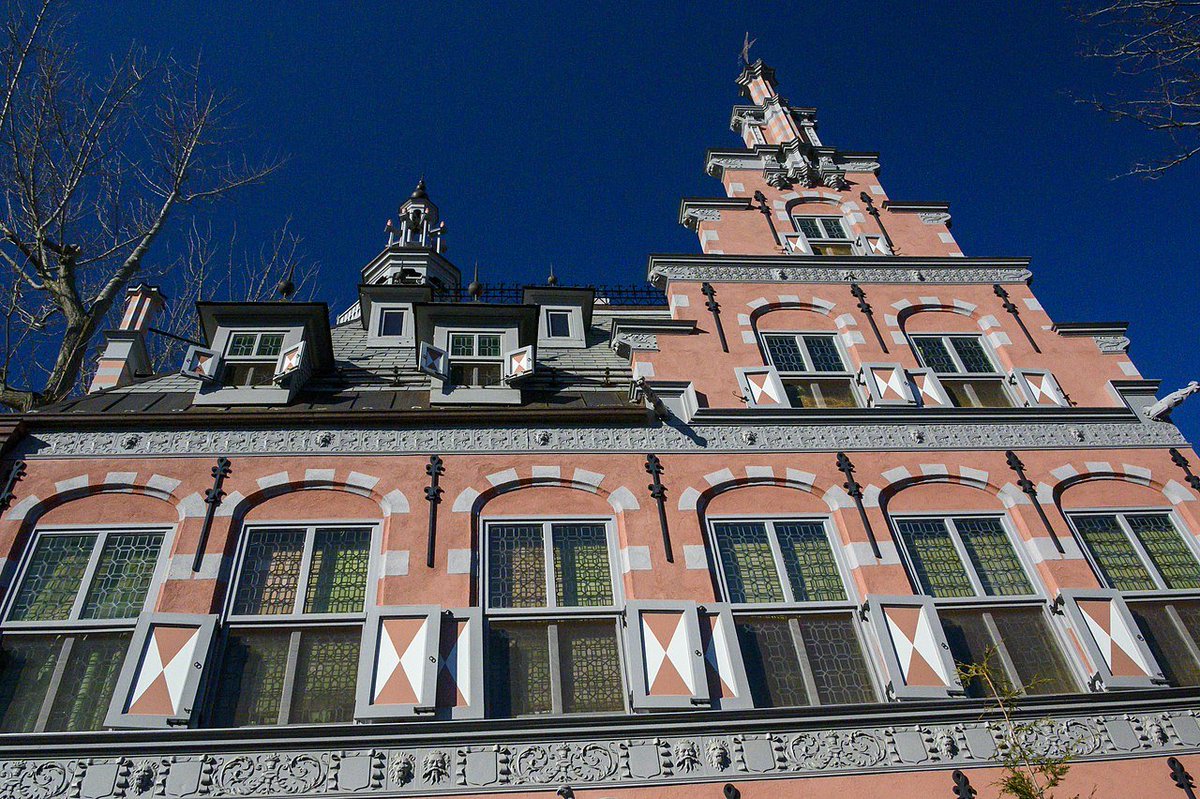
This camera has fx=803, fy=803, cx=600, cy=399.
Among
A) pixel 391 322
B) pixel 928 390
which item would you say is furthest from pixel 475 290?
pixel 928 390

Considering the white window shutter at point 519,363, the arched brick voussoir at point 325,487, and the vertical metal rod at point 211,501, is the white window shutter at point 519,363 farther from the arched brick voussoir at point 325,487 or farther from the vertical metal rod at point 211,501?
the vertical metal rod at point 211,501

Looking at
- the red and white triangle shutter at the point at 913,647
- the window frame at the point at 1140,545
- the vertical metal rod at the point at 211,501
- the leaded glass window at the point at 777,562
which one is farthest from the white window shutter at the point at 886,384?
the vertical metal rod at the point at 211,501

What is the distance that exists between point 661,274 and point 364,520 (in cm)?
719

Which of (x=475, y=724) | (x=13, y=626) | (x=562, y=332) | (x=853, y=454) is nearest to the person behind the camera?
(x=475, y=724)

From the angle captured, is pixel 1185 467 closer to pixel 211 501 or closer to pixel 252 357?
pixel 211 501

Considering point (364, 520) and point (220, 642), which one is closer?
point (220, 642)

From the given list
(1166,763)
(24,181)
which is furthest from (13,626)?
(1166,763)

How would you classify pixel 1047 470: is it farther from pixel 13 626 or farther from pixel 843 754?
pixel 13 626

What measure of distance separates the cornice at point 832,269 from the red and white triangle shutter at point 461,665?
305 inches

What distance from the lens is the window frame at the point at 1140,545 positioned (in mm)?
10531

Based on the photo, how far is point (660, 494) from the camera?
10953 mm

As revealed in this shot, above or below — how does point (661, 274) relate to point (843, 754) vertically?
above

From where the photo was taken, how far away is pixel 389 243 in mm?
22500

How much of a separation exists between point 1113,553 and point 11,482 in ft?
48.5
